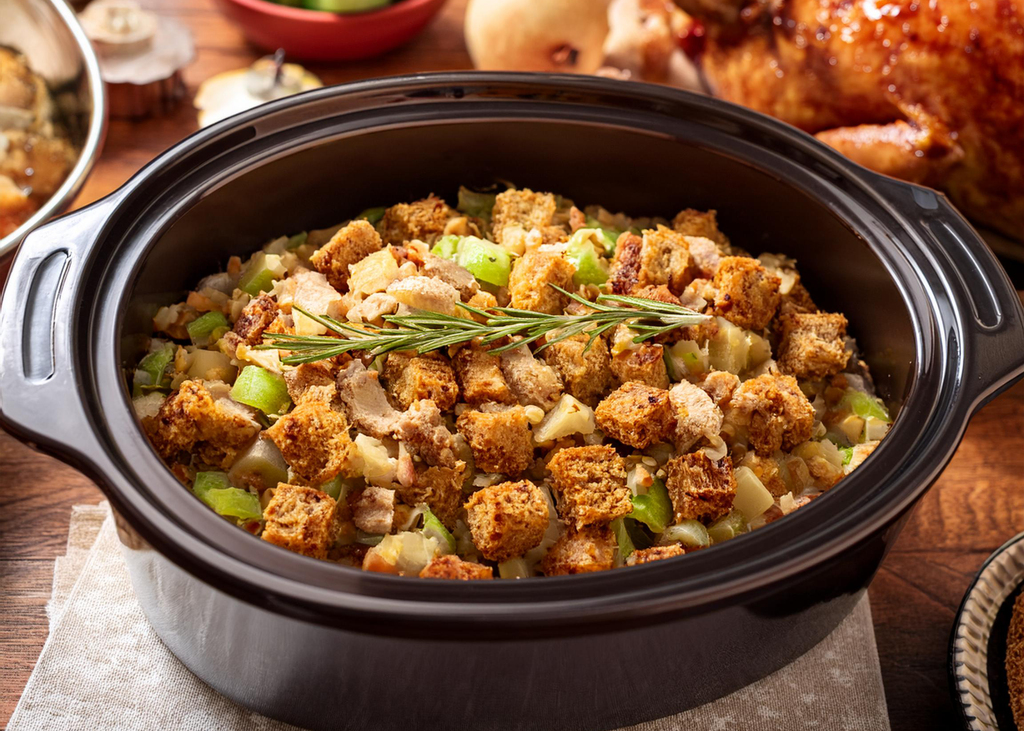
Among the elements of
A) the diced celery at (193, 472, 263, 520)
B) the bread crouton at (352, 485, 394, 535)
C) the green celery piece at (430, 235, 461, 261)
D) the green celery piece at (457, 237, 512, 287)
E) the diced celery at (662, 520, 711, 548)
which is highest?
the green celery piece at (457, 237, 512, 287)

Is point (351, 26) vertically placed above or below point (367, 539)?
above

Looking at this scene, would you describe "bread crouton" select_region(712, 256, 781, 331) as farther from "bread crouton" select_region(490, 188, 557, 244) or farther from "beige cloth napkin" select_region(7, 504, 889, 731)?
"beige cloth napkin" select_region(7, 504, 889, 731)

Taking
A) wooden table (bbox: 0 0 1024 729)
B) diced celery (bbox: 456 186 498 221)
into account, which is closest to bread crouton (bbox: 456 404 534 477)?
diced celery (bbox: 456 186 498 221)

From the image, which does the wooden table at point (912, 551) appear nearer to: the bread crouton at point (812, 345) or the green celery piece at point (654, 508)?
the bread crouton at point (812, 345)

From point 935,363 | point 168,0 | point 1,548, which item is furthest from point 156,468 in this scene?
point 168,0

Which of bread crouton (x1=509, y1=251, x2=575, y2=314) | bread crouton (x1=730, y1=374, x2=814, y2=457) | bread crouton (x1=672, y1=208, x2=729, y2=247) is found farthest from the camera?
bread crouton (x1=672, y1=208, x2=729, y2=247)

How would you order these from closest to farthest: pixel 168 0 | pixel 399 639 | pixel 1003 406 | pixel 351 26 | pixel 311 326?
pixel 399 639 < pixel 311 326 < pixel 1003 406 < pixel 351 26 < pixel 168 0

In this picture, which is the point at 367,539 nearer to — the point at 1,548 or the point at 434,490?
the point at 434,490
